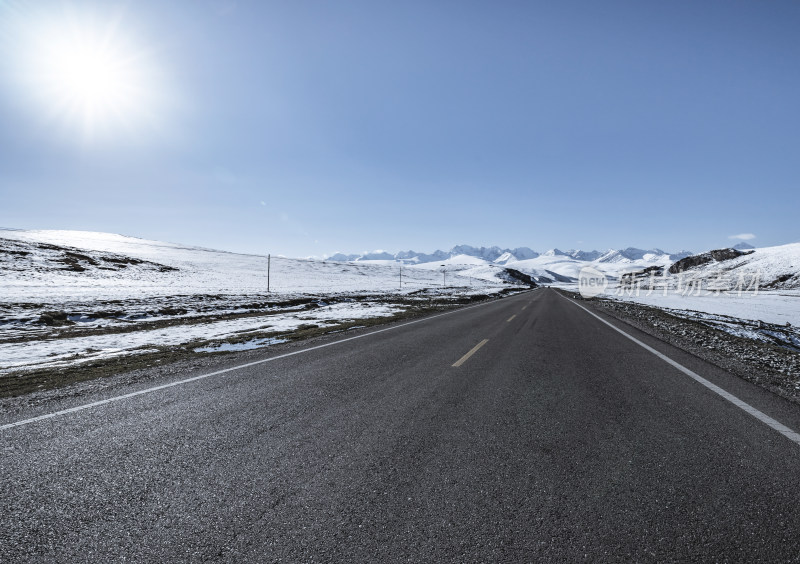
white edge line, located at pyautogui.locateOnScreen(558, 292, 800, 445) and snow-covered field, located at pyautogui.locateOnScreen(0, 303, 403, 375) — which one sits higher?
white edge line, located at pyautogui.locateOnScreen(558, 292, 800, 445)

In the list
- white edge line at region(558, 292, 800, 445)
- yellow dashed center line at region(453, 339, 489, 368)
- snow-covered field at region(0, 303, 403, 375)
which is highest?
white edge line at region(558, 292, 800, 445)

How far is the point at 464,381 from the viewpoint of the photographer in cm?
575

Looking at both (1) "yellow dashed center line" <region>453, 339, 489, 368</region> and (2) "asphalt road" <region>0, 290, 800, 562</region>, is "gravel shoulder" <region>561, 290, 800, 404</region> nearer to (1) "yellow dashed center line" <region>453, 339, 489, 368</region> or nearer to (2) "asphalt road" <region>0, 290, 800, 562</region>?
(2) "asphalt road" <region>0, 290, 800, 562</region>

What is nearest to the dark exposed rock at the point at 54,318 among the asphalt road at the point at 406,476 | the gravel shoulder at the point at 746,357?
the asphalt road at the point at 406,476

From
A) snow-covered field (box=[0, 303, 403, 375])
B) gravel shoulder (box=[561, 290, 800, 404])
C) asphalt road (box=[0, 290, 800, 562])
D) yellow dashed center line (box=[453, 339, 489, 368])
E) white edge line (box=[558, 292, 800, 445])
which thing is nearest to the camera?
asphalt road (box=[0, 290, 800, 562])

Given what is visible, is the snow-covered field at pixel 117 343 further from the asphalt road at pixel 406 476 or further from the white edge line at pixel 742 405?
the white edge line at pixel 742 405

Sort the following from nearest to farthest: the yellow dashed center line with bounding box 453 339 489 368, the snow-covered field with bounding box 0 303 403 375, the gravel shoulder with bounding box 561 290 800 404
→ 1. the gravel shoulder with bounding box 561 290 800 404
2. the yellow dashed center line with bounding box 453 339 489 368
3. the snow-covered field with bounding box 0 303 403 375

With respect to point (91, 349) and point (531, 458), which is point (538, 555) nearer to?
point (531, 458)

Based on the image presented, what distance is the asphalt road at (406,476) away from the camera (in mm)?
2156

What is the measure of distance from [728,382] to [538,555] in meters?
5.90

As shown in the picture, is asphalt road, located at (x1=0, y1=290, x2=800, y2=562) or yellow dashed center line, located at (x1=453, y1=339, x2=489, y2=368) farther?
yellow dashed center line, located at (x1=453, y1=339, x2=489, y2=368)

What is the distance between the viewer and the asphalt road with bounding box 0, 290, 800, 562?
7.07 feet

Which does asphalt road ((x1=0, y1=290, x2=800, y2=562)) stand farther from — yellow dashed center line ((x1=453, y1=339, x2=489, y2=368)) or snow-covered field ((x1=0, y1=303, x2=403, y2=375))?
snow-covered field ((x1=0, y1=303, x2=403, y2=375))

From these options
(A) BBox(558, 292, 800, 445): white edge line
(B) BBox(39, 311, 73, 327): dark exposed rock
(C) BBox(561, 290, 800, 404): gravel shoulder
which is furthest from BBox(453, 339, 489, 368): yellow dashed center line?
(B) BBox(39, 311, 73, 327): dark exposed rock
